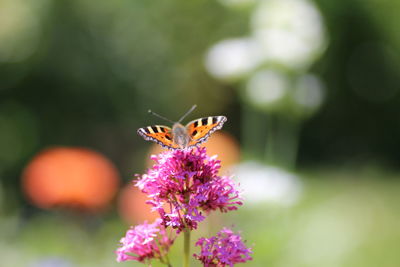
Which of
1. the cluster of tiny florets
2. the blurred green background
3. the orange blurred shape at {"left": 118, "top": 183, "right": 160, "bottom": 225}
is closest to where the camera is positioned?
the cluster of tiny florets

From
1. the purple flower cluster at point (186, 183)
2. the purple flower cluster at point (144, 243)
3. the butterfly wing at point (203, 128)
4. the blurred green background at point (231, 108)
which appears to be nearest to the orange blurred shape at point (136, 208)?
the blurred green background at point (231, 108)

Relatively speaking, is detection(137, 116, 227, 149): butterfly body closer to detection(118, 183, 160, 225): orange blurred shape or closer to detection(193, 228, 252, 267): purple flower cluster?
→ detection(193, 228, 252, 267): purple flower cluster

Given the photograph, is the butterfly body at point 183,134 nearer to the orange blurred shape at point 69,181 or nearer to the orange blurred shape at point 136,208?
the orange blurred shape at point 136,208

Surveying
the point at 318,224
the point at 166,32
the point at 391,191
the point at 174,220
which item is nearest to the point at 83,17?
the point at 166,32

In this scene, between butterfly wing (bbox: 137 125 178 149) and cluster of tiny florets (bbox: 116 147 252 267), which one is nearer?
cluster of tiny florets (bbox: 116 147 252 267)

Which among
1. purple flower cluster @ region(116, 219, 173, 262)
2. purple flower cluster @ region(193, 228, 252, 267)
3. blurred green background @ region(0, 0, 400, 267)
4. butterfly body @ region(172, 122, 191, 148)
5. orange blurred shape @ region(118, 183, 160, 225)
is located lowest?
purple flower cluster @ region(193, 228, 252, 267)

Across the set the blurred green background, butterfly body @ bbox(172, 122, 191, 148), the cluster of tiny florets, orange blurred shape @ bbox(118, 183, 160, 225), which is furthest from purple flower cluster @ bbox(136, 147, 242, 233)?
orange blurred shape @ bbox(118, 183, 160, 225)
